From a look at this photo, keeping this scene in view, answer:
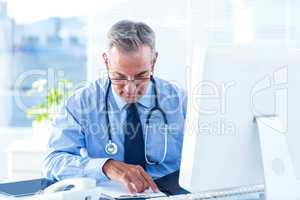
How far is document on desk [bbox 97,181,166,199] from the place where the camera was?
57.1 inches

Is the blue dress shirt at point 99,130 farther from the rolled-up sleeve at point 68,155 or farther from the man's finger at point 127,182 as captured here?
the man's finger at point 127,182

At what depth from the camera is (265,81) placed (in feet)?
3.80

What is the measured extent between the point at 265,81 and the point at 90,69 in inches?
70.8

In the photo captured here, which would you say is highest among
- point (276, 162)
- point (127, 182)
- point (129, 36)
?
point (129, 36)

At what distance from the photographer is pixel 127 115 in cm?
200

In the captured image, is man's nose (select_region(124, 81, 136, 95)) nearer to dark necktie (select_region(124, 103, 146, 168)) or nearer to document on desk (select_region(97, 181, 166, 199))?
dark necktie (select_region(124, 103, 146, 168))

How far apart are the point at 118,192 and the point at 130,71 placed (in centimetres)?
59

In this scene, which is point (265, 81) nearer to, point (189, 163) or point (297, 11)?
point (189, 163)

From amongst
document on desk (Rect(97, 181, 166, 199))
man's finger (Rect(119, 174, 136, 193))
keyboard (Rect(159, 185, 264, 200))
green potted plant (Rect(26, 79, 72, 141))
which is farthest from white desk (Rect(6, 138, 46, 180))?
keyboard (Rect(159, 185, 264, 200))

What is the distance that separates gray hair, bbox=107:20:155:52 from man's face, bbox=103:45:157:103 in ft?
0.06

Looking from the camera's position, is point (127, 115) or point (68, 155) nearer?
point (68, 155)

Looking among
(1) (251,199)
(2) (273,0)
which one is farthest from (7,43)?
(1) (251,199)

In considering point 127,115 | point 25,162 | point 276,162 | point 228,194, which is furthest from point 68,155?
point 25,162

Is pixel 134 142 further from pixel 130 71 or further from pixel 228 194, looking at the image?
pixel 228 194
